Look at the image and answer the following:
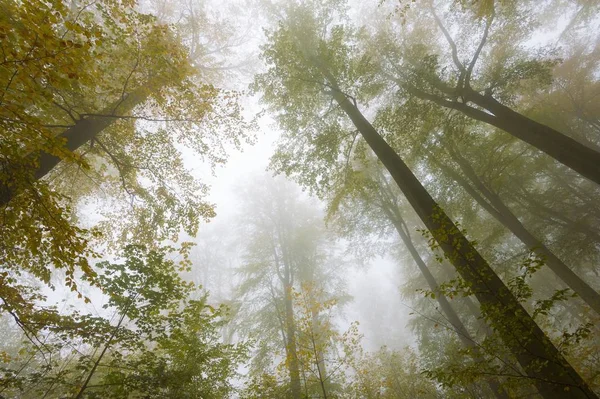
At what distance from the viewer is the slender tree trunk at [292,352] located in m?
7.78

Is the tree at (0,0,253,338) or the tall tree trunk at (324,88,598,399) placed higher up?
the tree at (0,0,253,338)

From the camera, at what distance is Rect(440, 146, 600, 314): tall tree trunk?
7224mm

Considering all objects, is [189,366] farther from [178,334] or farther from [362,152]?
[362,152]

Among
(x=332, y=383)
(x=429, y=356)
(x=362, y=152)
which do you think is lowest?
(x=332, y=383)

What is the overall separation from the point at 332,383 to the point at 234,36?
47.9 feet

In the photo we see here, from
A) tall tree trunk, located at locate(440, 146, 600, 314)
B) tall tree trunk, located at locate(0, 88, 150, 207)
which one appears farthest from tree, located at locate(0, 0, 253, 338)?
tall tree trunk, located at locate(440, 146, 600, 314)

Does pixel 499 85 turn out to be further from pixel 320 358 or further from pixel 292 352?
pixel 320 358

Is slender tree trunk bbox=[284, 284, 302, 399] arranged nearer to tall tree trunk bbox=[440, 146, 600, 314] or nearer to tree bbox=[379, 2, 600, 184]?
tall tree trunk bbox=[440, 146, 600, 314]

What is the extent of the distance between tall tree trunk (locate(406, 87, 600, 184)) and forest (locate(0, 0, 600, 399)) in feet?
0.12

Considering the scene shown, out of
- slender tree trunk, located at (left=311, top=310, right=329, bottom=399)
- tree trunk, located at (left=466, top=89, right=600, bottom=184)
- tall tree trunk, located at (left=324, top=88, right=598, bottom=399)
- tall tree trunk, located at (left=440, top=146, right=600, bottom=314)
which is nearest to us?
tall tree trunk, located at (left=324, top=88, right=598, bottom=399)

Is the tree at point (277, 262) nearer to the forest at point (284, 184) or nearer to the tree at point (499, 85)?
the forest at point (284, 184)

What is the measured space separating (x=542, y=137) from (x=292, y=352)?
8592 millimetres

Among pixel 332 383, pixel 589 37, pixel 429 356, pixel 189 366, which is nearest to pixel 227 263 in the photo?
pixel 332 383

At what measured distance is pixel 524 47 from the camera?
941cm
